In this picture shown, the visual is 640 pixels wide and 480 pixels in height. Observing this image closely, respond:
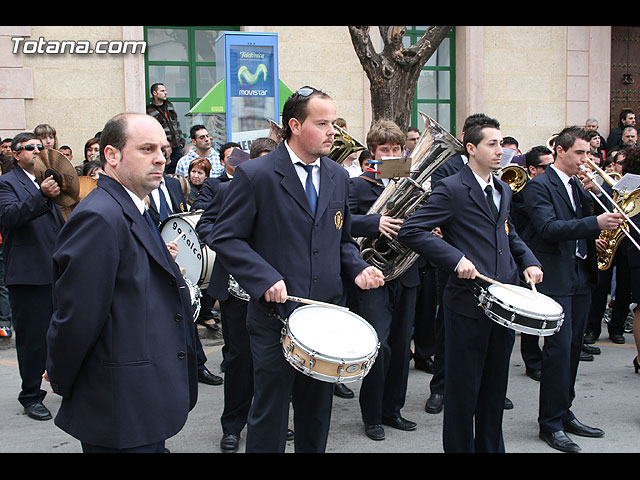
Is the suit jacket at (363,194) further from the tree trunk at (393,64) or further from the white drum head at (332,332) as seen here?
the tree trunk at (393,64)

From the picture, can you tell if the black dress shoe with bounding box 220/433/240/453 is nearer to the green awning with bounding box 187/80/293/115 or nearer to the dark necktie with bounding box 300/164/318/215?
the dark necktie with bounding box 300/164/318/215

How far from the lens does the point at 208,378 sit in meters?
6.50

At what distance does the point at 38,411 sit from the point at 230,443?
68.4 inches

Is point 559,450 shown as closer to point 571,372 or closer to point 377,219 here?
point 571,372

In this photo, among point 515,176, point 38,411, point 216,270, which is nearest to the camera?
point 216,270

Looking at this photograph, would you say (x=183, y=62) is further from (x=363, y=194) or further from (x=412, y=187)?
(x=412, y=187)

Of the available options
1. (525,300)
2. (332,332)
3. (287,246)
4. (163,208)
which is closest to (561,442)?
(525,300)

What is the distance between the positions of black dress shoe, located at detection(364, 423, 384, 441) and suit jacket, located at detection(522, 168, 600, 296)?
4.92 feet

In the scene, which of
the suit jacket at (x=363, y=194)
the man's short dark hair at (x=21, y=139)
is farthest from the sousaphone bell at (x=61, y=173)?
the suit jacket at (x=363, y=194)

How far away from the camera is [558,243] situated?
16.5 feet

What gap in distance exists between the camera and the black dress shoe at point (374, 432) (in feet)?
16.6
